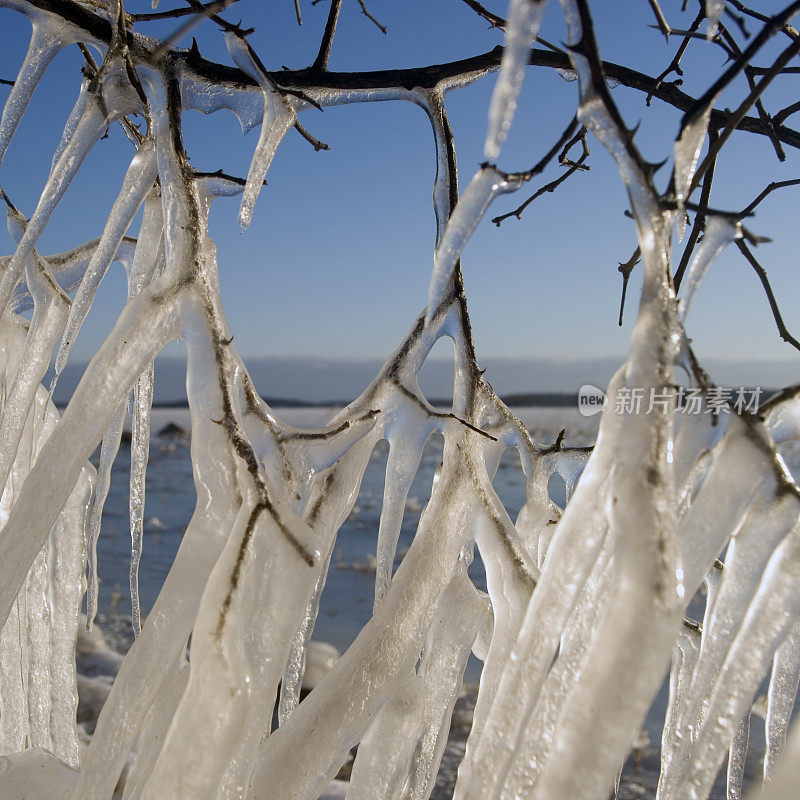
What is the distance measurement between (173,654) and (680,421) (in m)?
0.75

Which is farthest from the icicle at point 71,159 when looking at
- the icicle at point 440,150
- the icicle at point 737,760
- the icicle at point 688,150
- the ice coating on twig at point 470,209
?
the icicle at point 737,760

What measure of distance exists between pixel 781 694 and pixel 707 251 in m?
0.77

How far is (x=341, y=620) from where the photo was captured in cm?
458

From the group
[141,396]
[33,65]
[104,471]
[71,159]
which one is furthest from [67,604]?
[33,65]

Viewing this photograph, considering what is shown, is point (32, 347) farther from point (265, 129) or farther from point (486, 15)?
point (486, 15)

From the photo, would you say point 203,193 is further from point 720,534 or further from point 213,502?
point 720,534

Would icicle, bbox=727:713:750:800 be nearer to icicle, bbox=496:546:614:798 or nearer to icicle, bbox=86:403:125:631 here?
icicle, bbox=496:546:614:798

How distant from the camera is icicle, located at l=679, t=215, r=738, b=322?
3.25ft

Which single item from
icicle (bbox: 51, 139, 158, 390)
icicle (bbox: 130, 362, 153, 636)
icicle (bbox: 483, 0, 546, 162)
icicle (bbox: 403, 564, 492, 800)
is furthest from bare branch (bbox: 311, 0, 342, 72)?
icicle (bbox: 403, 564, 492, 800)

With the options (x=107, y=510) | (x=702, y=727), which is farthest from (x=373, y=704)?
(x=107, y=510)

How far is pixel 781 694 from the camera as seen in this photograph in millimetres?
1212

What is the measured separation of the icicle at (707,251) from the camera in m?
0.99

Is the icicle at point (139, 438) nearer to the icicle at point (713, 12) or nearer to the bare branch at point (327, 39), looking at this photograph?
the bare branch at point (327, 39)

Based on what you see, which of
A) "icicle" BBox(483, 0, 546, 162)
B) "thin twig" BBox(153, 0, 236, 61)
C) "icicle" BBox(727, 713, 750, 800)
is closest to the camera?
"icicle" BBox(483, 0, 546, 162)
